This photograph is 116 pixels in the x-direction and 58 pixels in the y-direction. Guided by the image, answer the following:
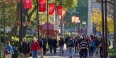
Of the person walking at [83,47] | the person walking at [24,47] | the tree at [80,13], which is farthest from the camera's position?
the tree at [80,13]

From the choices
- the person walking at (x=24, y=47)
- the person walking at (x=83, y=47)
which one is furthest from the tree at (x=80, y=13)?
the person walking at (x=24, y=47)

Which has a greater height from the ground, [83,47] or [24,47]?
[24,47]

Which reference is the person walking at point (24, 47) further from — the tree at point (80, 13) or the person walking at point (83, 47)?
the tree at point (80, 13)

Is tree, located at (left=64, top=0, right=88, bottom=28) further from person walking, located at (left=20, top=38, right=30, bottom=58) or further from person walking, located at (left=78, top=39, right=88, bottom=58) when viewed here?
person walking, located at (left=20, top=38, right=30, bottom=58)

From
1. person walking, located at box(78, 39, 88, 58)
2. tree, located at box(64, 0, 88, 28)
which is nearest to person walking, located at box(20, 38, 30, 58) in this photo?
person walking, located at box(78, 39, 88, 58)

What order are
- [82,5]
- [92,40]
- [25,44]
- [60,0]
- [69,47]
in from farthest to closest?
[82,5]
[60,0]
[92,40]
[69,47]
[25,44]

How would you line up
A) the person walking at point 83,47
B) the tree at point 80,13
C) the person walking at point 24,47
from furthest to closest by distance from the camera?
the tree at point 80,13
the person walking at point 83,47
the person walking at point 24,47

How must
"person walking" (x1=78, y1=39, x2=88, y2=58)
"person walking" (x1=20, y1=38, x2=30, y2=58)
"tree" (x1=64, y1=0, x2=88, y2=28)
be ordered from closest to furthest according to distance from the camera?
"person walking" (x1=20, y1=38, x2=30, y2=58), "person walking" (x1=78, y1=39, x2=88, y2=58), "tree" (x1=64, y1=0, x2=88, y2=28)

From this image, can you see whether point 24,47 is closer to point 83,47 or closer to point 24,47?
point 24,47

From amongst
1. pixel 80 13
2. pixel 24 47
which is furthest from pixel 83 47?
pixel 80 13

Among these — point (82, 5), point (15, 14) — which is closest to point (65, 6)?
point (15, 14)

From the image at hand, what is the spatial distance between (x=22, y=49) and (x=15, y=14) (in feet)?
49.4

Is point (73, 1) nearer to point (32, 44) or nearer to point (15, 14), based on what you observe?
point (15, 14)

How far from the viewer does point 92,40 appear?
34.5m
